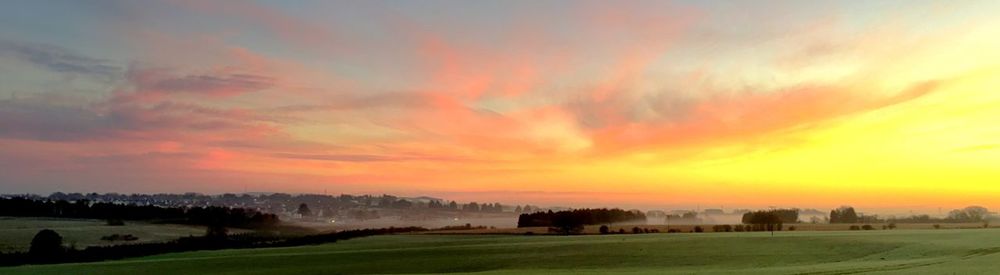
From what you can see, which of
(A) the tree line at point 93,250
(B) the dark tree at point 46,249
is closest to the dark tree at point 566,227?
(A) the tree line at point 93,250

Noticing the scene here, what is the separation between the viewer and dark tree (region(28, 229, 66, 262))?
77.7 meters

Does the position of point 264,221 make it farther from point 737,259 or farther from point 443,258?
point 737,259

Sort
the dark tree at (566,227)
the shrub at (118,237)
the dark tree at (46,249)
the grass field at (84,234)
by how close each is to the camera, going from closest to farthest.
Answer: the dark tree at (46,249), the grass field at (84,234), the shrub at (118,237), the dark tree at (566,227)

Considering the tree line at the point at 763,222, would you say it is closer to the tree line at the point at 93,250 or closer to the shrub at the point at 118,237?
the tree line at the point at 93,250

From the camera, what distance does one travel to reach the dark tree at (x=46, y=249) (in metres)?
77.7

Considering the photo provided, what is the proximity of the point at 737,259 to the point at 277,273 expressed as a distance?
34.0 metres

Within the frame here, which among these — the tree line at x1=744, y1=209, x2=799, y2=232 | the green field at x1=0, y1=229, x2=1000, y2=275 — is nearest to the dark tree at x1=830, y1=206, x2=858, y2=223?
the tree line at x1=744, y1=209, x2=799, y2=232

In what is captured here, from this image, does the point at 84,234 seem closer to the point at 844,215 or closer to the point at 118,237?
the point at 118,237

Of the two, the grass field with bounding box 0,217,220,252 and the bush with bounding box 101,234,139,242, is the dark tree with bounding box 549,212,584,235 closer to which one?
the grass field with bounding box 0,217,220,252

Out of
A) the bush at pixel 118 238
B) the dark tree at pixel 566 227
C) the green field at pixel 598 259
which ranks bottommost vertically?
the bush at pixel 118 238

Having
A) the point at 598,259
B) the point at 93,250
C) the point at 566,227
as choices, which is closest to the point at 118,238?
the point at 93,250

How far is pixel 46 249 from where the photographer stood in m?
86.0

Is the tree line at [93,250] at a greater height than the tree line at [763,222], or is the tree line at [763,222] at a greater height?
the tree line at [763,222]

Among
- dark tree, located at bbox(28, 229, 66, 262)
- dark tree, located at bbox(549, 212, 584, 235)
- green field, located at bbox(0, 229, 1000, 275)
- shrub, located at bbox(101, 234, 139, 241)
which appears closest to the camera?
green field, located at bbox(0, 229, 1000, 275)
